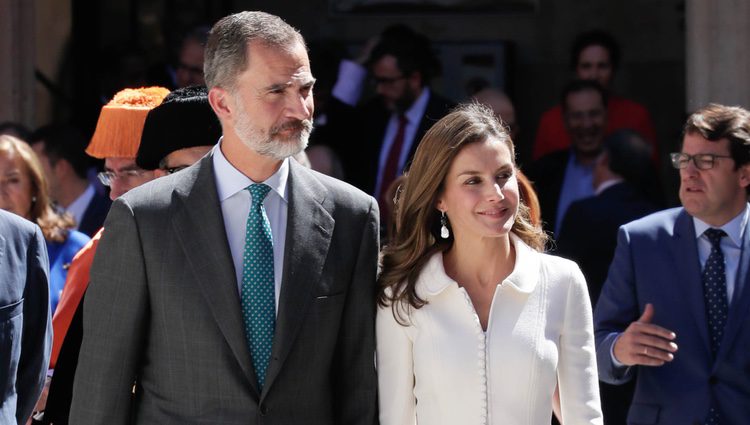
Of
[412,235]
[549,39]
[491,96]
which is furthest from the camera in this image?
[549,39]

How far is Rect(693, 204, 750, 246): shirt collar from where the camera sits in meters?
5.36

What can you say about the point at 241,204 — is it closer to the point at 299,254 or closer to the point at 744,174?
the point at 299,254

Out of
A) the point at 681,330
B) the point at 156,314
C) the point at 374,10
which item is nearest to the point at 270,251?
the point at 156,314

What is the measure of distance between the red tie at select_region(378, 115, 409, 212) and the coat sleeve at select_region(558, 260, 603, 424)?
12.3 ft

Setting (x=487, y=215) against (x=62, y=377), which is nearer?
(x=487, y=215)

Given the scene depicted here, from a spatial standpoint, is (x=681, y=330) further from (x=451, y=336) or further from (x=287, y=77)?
(x=287, y=77)

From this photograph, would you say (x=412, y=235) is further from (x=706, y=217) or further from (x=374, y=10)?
(x=374, y=10)

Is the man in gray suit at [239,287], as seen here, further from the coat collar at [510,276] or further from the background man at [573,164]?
the background man at [573,164]

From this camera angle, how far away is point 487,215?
411 cm


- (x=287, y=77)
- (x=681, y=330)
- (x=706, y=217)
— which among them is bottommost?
(x=681, y=330)

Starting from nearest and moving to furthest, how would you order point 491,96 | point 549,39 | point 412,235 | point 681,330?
point 412,235, point 681,330, point 491,96, point 549,39

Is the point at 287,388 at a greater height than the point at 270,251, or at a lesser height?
lesser

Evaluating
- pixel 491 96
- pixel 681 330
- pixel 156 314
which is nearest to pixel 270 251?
pixel 156 314

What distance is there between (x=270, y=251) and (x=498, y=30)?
6508 millimetres
